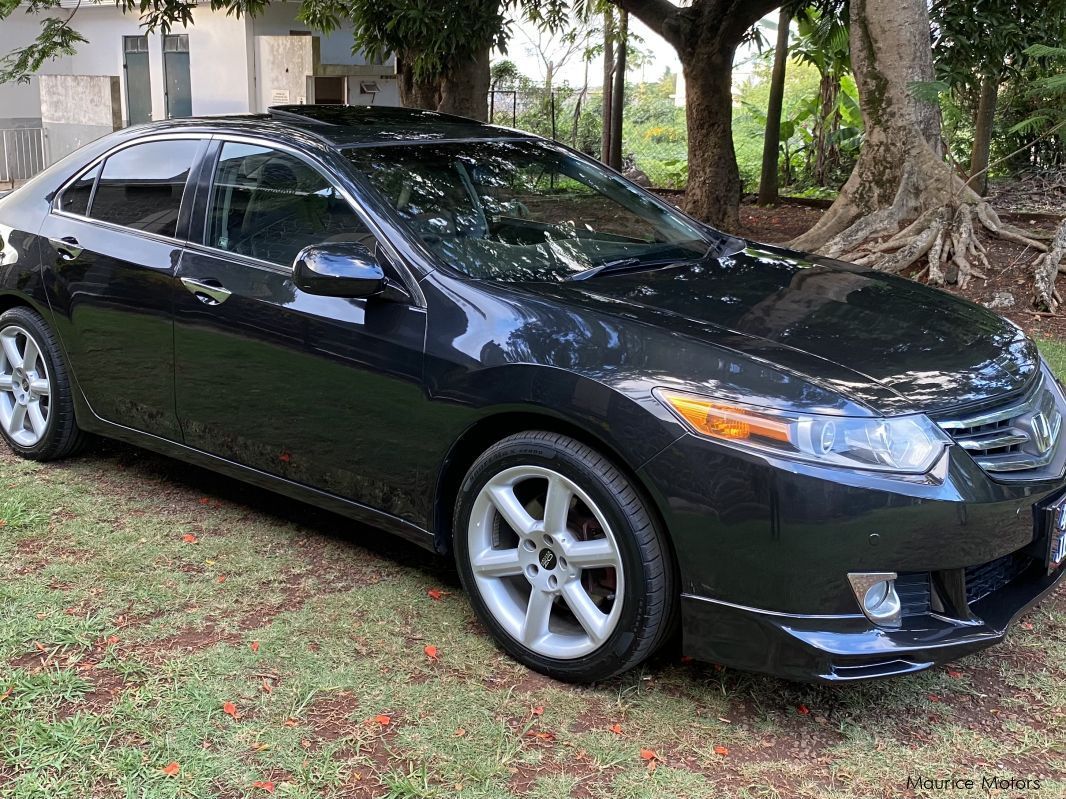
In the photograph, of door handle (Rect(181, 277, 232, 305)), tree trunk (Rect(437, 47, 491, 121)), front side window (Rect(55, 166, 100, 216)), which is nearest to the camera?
door handle (Rect(181, 277, 232, 305))

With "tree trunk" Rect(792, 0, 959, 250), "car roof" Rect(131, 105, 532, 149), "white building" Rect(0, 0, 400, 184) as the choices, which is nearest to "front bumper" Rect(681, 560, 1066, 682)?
"car roof" Rect(131, 105, 532, 149)

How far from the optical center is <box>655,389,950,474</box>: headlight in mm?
2791

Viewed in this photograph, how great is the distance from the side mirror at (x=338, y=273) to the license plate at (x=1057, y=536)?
83.0 inches

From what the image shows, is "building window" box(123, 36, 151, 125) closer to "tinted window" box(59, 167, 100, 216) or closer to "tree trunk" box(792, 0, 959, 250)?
"tree trunk" box(792, 0, 959, 250)

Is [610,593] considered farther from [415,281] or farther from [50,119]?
[50,119]

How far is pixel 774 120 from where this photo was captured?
607 inches

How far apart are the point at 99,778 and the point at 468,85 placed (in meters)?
7.61

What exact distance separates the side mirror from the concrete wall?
51.0ft

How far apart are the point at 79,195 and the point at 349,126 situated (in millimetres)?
1360

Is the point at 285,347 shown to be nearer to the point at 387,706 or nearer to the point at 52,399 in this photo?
the point at 387,706

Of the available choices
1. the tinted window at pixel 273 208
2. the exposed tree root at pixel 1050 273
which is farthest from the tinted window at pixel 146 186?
the exposed tree root at pixel 1050 273

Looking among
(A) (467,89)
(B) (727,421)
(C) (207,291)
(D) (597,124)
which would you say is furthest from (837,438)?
(D) (597,124)

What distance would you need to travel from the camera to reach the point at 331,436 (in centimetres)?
373

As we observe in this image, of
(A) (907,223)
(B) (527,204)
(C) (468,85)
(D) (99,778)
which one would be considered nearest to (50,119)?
(C) (468,85)
